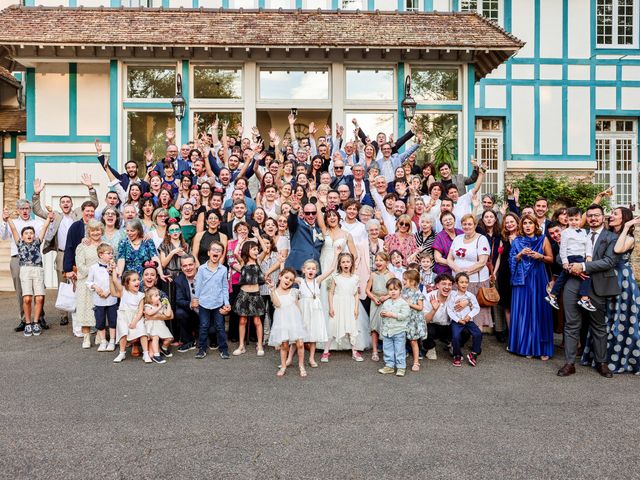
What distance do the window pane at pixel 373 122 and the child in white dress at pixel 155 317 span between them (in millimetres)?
8212

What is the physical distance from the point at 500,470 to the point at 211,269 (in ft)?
14.4

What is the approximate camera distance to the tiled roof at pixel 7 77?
17.4 m

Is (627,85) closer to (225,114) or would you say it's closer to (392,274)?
(225,114)

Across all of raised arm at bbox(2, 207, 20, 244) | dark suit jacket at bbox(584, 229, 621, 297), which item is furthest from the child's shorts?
dark suit jacket at bbox(584, 229, 621, 297)

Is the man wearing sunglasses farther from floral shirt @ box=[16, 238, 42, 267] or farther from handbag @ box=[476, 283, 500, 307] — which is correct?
floral shirt @ box=[16, 238, 42, 267]

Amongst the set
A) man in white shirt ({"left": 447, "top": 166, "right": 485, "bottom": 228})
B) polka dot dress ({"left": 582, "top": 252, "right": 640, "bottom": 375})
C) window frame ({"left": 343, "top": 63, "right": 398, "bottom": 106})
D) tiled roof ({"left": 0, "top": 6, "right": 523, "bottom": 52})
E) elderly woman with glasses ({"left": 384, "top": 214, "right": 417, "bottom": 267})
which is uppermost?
tiled roof ({"left": 0, "top": 6, "right": 523, "bottom": 52})

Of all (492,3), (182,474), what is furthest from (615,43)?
(182,474)

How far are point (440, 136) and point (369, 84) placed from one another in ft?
7.21

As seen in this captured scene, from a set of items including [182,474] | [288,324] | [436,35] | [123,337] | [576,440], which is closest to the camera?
[182,474]

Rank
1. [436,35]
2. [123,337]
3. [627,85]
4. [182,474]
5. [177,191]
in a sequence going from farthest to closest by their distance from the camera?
1. [627,85]
2. [436,35]
3. [177,191]
4. [123,337]
5. [182,474]

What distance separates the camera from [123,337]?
6.91 meters

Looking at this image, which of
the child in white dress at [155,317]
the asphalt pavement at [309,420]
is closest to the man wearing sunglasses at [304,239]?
the asphalt pavement at [309,420]

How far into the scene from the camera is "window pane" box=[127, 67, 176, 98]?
13578 millimetres

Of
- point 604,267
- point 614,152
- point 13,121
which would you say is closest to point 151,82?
point 13,121
